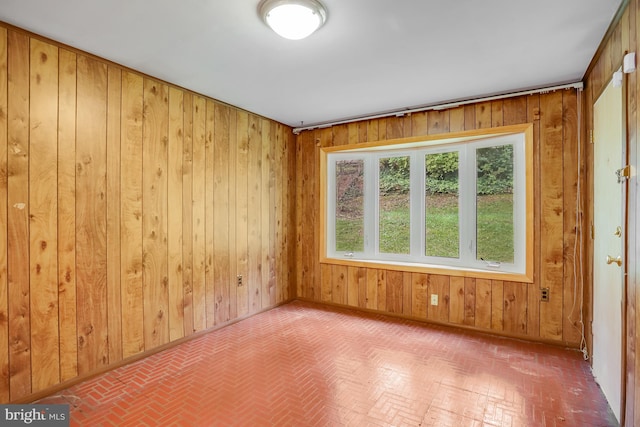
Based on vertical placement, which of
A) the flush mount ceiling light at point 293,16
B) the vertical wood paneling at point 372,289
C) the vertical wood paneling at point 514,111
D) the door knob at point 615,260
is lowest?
the vertical wood paneling at point 372,289

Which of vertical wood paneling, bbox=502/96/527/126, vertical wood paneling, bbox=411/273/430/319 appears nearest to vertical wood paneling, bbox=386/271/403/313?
vertical wood paneling, bbox=411/273/430/319

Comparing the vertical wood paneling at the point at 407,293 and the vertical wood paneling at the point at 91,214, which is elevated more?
the vertical wood paneling at the point at 91,214

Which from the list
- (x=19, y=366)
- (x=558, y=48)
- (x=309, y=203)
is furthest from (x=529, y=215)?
(x=19, y=366)

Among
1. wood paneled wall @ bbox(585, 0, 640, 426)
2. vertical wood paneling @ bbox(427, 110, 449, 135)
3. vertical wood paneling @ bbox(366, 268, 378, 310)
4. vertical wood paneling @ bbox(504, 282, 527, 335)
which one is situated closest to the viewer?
wood paneled wall @ bbox(585, 0, 640, 426)

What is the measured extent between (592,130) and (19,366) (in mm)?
4757

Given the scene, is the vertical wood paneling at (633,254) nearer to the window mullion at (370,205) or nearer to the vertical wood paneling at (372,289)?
the vertical wood paneling at (372,289)

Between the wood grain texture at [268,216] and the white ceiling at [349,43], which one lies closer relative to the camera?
the white ceiling at [349,43]

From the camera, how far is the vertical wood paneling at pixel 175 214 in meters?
3.14

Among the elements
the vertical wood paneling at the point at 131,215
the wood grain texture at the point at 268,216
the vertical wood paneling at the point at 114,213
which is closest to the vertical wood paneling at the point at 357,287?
the wood grain texture at the point at 268,216

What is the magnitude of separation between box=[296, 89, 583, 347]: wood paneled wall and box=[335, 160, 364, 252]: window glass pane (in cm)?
33

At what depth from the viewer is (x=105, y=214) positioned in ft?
8.68

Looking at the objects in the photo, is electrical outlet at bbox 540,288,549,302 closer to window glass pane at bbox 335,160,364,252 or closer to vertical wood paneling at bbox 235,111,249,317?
window glass pane at bbox 335,160,364,252

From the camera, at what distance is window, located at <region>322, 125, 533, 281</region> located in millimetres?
3447

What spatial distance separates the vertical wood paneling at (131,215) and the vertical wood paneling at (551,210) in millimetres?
3920
